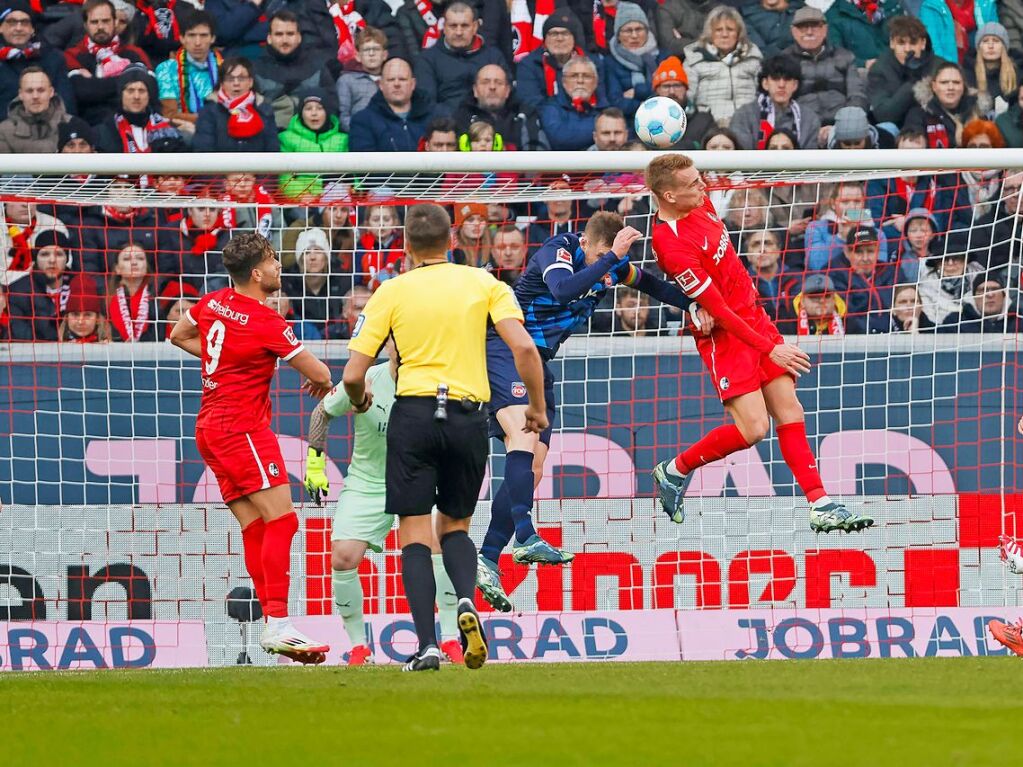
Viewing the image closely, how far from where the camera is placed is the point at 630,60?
1527 centimetres

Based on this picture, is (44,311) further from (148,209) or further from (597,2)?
(597,2)

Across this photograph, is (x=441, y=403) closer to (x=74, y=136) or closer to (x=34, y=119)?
(x=74, y=136)

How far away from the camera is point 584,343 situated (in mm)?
12078

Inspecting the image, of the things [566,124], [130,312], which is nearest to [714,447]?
[130,312]

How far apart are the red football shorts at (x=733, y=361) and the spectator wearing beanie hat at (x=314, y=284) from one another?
4.04 metres

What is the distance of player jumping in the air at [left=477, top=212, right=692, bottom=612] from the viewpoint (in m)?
9.06

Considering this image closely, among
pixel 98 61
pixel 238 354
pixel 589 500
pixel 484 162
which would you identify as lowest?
pixel 589 500

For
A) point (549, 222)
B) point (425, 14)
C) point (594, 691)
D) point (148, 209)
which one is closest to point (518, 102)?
point (425, 14)

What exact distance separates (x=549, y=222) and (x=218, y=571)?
3731 millimetres

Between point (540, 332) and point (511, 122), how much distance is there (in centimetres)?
541

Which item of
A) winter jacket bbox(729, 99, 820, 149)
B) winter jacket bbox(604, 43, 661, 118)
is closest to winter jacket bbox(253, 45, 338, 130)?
winter jacket bbox(604, 43, 661, 118)

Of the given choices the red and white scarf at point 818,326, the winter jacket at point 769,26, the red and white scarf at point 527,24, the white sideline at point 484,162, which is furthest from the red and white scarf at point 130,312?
the winter jacket at point 769,26

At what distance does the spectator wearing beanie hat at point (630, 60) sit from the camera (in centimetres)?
1512

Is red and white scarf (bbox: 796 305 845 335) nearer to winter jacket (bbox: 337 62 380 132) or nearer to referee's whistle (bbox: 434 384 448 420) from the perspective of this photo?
winter jacket (bbox: 337 62 380 132)
